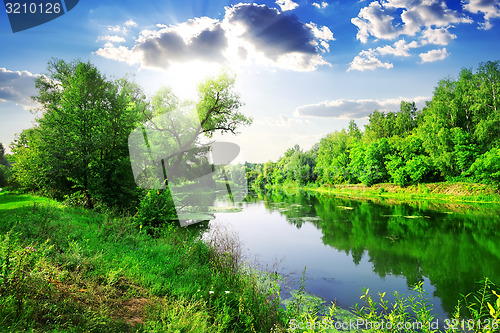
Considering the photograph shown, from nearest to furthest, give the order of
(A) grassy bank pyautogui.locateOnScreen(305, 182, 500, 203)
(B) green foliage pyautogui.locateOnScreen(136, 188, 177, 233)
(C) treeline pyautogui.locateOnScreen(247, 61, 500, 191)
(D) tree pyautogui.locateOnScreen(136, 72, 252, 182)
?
1. (B) green foliage pyautogui.locateOnScreen(136, 188, 177, 233)
2. (D) tree pyautogui.locateOnScreen(136, 72, 252, 182)
3. (A) grassy bank pyautogui.locateOnScreen(305, 182, 500, 203)
4. (C) treeline pyautogui.locateOnScreen(247, 61, 500, 191)

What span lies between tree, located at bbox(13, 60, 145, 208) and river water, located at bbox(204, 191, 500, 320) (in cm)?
841

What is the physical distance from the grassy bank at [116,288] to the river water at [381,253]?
2126 mm

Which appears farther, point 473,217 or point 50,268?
point 473,217

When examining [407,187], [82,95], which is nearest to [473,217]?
[407,187]

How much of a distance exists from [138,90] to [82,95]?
10.1m

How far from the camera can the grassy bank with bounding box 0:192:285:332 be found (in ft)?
11.2

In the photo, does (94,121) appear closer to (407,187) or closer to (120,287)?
(120,287)

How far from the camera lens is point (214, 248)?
30.1 ft

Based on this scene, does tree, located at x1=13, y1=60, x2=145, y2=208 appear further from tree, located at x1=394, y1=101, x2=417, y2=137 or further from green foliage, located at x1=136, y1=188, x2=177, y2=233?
tree, located at x1=394, y1=101, x2=417, y2=137

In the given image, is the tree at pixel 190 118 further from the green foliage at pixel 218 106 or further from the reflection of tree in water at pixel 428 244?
the reflection of tree in water at pixel 428 244

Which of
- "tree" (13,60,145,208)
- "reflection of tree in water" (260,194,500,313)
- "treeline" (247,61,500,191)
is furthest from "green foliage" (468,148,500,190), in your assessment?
"tree" (13,60,145,208)

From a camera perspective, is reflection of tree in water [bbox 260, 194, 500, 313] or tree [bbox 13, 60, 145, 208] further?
tree [bbox 13, 60, 145, 208]

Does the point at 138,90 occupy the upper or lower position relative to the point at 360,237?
upper

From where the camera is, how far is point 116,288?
4.99 m
